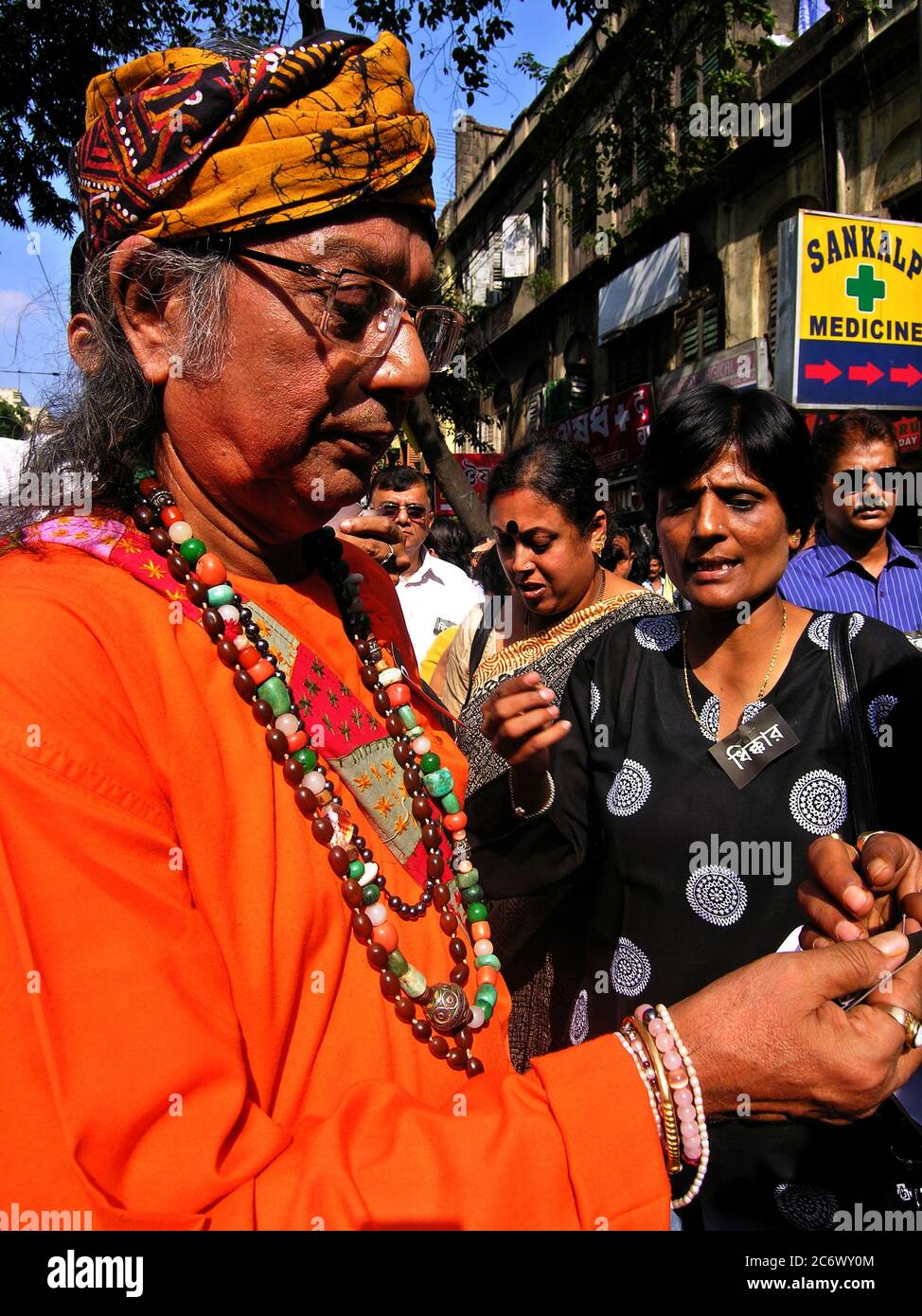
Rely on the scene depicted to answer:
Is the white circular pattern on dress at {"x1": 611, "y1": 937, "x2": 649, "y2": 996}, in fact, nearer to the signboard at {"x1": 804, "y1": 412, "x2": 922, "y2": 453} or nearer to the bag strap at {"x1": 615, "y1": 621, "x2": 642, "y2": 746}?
the bag strap at {"x1": 615, "y1": 621, "x2": 642, "y2": 746}

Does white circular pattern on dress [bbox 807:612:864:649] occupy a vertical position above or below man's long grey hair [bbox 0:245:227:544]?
below

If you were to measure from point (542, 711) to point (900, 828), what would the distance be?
920 millimetres

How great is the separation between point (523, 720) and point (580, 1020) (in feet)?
3.15

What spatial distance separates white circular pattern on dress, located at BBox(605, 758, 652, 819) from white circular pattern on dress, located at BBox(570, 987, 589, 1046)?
1.72 feet

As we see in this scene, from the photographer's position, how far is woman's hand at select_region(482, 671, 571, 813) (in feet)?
5.81

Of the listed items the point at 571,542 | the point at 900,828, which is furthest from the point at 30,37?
the point at 900,828

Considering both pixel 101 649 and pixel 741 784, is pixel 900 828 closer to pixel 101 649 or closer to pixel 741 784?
pixel 741 784

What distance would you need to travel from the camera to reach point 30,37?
5.85 metres

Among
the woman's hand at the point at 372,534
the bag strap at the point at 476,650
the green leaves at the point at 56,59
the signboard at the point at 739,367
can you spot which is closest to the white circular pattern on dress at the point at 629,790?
the bag strap at the point at 476,650

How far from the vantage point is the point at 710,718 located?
7.00 ft
